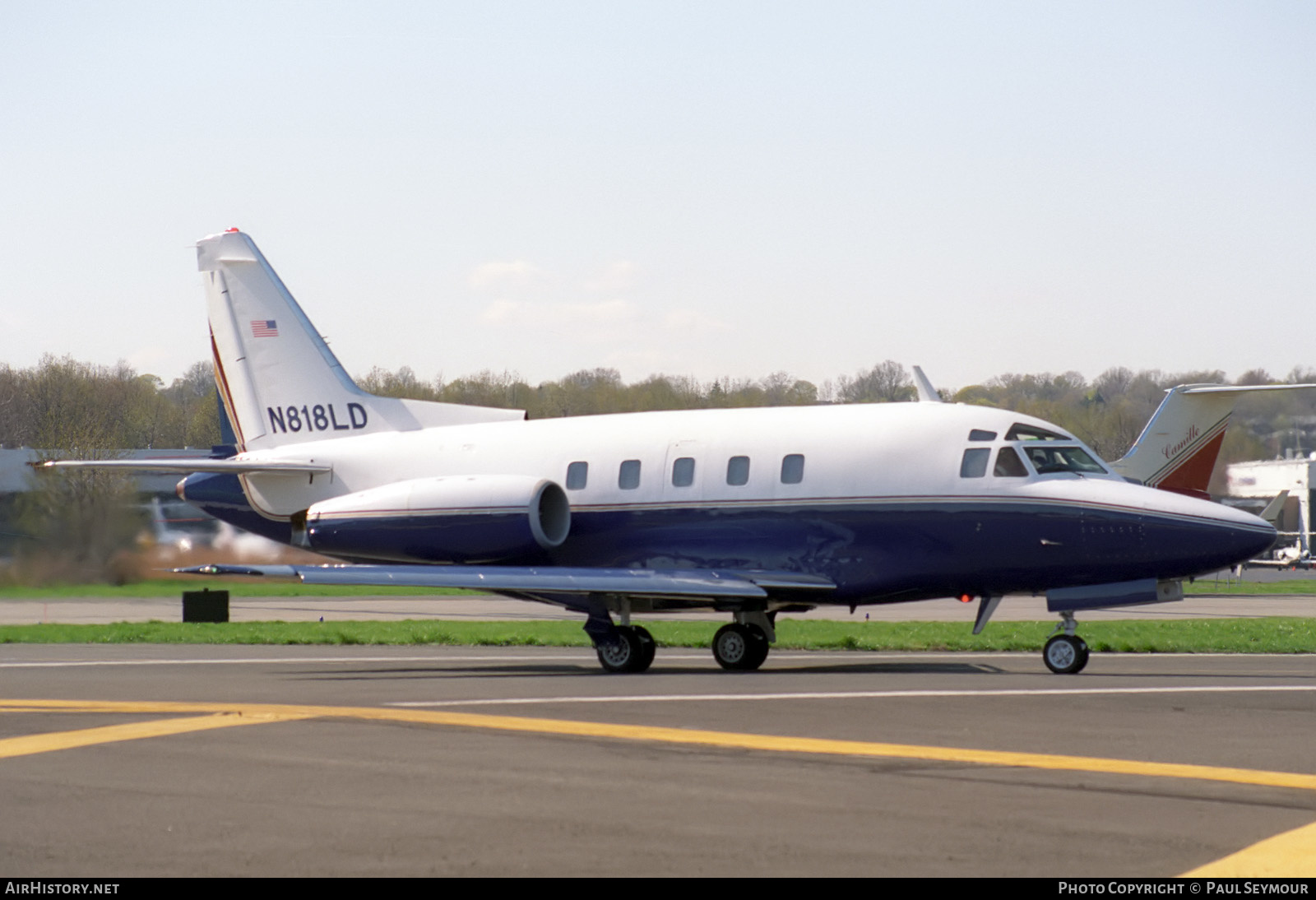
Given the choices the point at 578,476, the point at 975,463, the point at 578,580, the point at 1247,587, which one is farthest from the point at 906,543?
the point at 1247,587

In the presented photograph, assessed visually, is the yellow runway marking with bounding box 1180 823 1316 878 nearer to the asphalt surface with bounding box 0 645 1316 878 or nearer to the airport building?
the asphalt surface with bounding box 0 645 1316 878

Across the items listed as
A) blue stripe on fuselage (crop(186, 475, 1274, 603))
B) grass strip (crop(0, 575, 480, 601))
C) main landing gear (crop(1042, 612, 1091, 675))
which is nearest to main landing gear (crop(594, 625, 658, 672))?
blue stripe on fuselage (crop(186, 475, 1274, 603))

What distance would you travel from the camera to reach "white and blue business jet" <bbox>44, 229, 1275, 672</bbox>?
1958 centimetres

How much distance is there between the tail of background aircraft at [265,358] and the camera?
2736 centimetres

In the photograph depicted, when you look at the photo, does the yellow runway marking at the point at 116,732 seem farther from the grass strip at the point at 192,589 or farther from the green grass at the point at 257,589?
the green grass at the point at 257,589

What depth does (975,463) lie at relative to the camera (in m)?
20.5

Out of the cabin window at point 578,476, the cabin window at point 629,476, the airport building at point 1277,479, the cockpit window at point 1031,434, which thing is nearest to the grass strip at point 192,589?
A: the cabin window at point 578,476

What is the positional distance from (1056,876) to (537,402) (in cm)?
8033

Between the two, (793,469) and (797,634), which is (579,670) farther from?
(797,634)

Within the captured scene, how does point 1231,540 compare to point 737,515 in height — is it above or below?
below

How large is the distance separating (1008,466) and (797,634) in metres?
11.9

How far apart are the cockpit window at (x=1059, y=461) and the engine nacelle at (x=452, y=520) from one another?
698 centimetres

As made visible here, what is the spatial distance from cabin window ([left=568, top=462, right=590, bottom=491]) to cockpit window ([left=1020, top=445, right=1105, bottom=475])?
663 centimetres
